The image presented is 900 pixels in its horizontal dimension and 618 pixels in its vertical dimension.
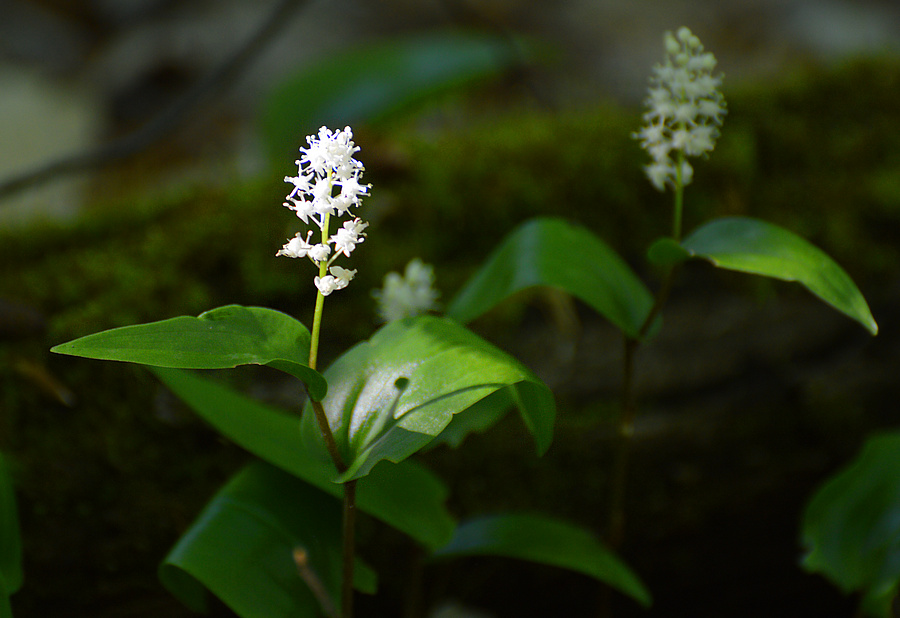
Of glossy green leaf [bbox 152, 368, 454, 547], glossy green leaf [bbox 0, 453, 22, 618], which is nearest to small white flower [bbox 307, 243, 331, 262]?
glossy green leaf [bbox 152, 368, 454, 547]

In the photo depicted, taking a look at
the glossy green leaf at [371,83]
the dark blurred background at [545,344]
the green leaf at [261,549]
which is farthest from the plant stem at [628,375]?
the glossy green leaf at [371,83]

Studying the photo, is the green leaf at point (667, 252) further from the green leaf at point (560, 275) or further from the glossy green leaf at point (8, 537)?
the glossy green leaf at point (8, 537)

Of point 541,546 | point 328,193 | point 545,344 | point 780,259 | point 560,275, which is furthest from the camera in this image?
point 545,344

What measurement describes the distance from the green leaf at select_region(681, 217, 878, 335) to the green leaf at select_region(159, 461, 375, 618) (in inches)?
24.3

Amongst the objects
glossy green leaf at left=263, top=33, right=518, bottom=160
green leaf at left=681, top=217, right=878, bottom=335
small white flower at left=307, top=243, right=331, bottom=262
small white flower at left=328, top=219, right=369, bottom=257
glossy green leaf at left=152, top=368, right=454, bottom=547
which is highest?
glossy green leaf at left=263, top=33, right=518, bottom=160

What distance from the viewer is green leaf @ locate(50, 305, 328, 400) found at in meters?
0.55

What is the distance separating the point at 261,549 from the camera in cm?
79

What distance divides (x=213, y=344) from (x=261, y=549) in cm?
33

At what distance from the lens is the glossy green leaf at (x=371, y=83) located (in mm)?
2008

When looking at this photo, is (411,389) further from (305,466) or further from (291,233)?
(291,233)

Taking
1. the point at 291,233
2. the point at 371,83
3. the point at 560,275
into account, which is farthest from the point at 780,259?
the point at 371,83

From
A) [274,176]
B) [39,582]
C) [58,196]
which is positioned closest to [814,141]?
[274,176]

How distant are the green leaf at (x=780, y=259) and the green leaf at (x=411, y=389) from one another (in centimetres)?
32

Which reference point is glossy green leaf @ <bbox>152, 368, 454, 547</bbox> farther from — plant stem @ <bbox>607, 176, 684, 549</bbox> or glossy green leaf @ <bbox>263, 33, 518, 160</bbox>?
glossy green leaf @ <bbox>263, 33, 518, 160</bbox>
